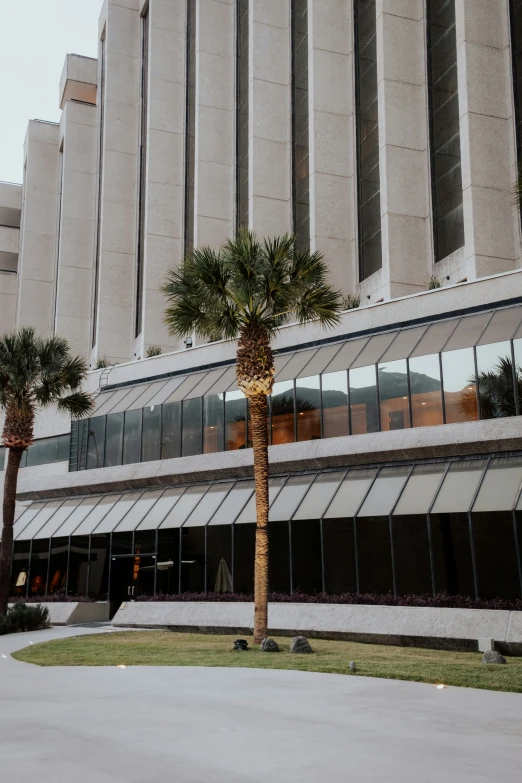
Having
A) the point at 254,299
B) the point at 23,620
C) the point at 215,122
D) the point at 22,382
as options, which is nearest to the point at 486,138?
the point at 254,299

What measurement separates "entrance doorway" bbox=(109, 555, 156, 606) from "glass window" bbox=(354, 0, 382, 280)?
605 inches

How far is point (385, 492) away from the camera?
25.8 m

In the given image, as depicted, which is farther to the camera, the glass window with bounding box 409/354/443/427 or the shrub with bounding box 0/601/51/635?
the shrub with bounding box 0/601/51/635

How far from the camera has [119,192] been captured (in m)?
50.9

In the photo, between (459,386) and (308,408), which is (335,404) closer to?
(308,408)

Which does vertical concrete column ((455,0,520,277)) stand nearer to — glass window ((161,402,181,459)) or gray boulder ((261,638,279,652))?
glass window ((161,402,181,459))

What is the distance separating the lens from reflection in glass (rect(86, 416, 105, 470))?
3697 cm

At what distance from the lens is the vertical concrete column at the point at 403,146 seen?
105 feet

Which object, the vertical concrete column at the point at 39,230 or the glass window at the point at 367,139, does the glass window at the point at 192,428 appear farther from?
the vertical concrete column at the point at 39,230

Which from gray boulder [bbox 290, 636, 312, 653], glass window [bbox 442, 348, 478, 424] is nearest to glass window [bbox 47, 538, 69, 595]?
glass window [bbox 442, 348, 478, 424]

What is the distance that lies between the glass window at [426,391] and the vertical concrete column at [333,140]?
9412 mm

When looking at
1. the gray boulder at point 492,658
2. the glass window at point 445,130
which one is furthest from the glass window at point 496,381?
the gray boulder at point 492,658

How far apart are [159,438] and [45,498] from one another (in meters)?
7.41

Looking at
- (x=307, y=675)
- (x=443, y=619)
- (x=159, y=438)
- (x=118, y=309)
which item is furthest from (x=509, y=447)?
(x=118, y=309)
